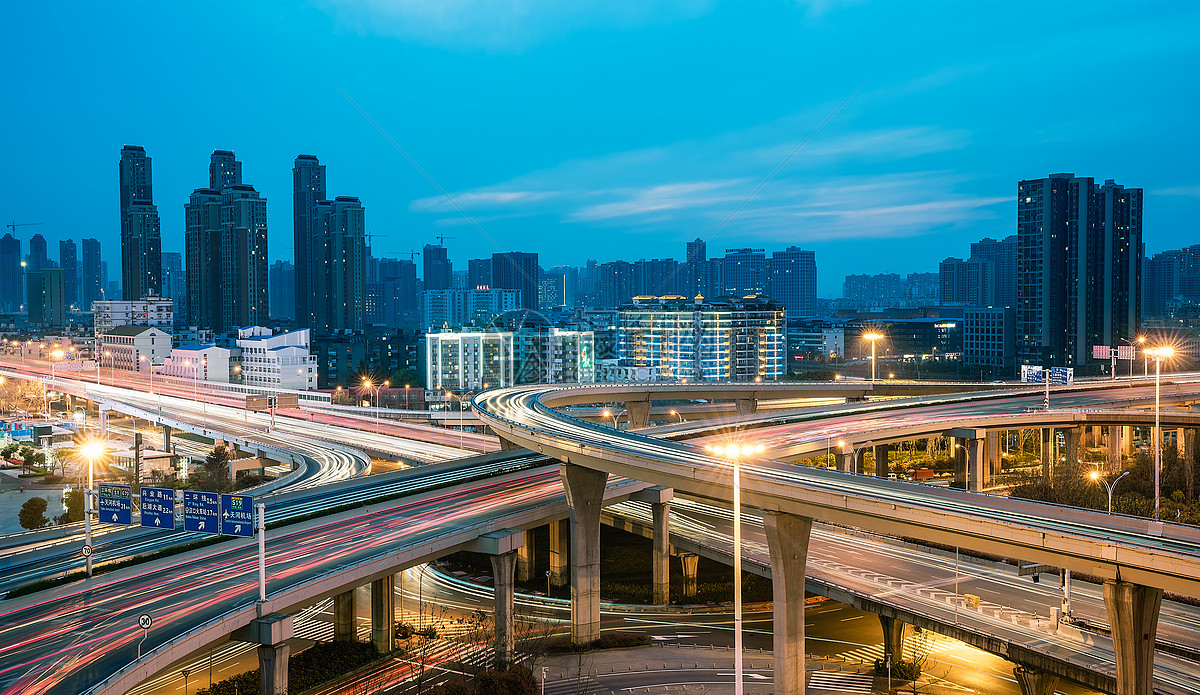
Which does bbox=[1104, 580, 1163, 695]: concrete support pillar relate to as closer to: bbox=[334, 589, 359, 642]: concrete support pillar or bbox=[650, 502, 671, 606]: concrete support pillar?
bbox=[650, 502, 671, 606]: concrete support pillar

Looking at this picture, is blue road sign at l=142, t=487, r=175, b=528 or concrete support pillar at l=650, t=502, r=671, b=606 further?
concrete support pillar at l=650, t=502, r=671, b=606

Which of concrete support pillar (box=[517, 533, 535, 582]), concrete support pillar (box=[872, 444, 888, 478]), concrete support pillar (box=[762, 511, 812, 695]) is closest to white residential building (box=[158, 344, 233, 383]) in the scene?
concrete support pillar (box=[517, 533, 535, 582])

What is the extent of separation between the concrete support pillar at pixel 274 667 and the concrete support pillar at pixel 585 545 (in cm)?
1396

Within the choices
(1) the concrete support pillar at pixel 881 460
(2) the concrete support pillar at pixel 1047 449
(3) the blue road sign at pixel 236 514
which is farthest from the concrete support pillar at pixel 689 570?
(2) the concrete support pillar at pixel 1047 449

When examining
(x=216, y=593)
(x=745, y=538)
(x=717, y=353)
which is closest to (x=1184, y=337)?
(x=717, y=353)

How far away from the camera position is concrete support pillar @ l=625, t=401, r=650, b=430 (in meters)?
81.3

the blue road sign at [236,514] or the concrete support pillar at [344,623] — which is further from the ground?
the blue road sign at [236,514]

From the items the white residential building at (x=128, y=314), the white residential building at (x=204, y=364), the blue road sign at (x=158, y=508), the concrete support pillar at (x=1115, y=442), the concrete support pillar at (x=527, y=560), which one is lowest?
the concrete support pillar at (x=527, y=560)

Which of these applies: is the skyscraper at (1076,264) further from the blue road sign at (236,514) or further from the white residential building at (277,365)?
the blue road sign at (236,514)

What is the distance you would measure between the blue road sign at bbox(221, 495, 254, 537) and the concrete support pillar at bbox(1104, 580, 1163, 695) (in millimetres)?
24918

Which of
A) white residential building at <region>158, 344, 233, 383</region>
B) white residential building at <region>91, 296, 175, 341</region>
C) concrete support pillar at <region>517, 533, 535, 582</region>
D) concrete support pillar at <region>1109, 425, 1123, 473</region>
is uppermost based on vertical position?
white residential building at <region>91, 296, 175, 341</region>

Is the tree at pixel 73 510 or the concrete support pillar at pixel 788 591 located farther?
the tree at pixel 73 510

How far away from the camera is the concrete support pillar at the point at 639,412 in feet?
267

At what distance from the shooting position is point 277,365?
127 meters
